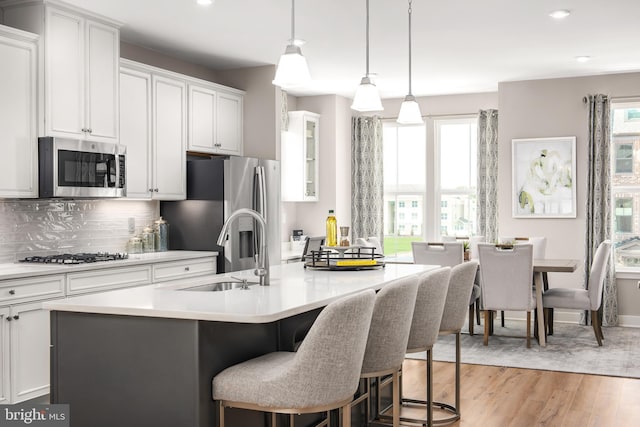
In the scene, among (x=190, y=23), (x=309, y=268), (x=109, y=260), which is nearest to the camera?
(x=309, y=268)

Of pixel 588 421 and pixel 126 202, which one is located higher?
pixel 126 202

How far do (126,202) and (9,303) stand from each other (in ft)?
6.54

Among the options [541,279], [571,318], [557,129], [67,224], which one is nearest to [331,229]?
[67,224]

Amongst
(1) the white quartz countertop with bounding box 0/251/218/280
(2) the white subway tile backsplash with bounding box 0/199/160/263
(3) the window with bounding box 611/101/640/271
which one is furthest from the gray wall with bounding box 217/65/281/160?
(3) the window with bounding box 611/101/640/271

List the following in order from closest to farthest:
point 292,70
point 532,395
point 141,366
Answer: point 141,366 → point 292,70 → point 532,395

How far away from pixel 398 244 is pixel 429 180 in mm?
914

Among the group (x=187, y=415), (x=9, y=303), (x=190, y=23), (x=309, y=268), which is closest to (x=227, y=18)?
(x=190, y=23)

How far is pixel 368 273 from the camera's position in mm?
3822

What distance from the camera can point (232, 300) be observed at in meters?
2.72

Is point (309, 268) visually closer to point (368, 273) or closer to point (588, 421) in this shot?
point (368, 273)

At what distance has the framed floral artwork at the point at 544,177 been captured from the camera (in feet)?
24.5

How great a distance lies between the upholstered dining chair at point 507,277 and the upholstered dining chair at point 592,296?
262 millimetres

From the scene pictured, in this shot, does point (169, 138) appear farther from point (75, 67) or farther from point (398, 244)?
point (398, 244)

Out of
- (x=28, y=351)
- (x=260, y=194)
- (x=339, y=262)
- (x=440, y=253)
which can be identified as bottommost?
(x=28, y=351)
